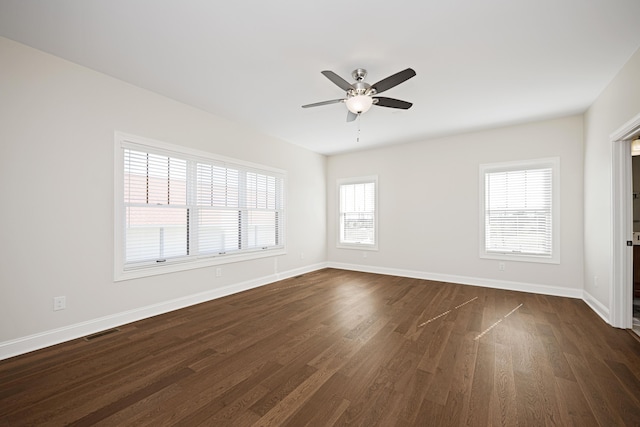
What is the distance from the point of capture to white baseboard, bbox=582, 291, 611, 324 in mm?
3305

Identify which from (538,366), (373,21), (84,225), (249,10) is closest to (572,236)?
(538,366)

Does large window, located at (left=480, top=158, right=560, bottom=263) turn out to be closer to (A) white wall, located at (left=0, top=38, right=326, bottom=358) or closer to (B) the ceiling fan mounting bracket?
(B) the ceiling fan mounting bracket

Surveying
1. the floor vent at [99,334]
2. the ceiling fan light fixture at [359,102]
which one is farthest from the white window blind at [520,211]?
the floor vent at [99,334]

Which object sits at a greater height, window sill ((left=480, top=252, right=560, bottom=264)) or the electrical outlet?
window sill ((left=480, top=252, right=560, bottom=264))

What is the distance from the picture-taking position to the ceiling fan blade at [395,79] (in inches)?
97.6

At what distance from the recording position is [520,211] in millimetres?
4656

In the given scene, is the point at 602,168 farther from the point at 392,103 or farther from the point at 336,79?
the point at 336,79

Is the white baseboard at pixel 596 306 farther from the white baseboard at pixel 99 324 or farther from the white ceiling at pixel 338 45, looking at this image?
the white baseboard at pixel 99 324

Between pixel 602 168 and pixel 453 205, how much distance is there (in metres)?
2.11

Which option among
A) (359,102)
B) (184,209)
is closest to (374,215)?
(359,102)

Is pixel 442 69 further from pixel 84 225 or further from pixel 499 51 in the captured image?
pixel 84 225

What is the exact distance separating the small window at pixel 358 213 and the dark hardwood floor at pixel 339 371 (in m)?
2.77

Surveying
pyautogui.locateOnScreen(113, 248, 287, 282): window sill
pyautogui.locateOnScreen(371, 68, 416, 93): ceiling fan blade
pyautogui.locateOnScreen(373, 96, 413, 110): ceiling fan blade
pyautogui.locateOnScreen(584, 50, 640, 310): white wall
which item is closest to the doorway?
pyautogui.locateOnScreen(584, 50, 640, 310): white wall

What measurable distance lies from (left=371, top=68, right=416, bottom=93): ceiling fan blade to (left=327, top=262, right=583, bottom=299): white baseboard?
13.1 feet
